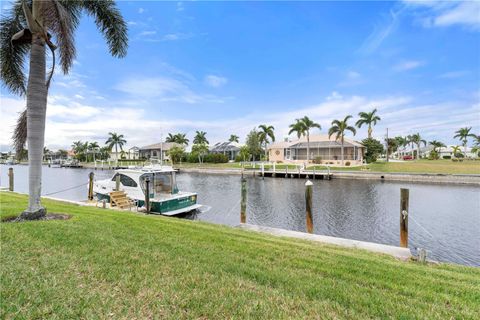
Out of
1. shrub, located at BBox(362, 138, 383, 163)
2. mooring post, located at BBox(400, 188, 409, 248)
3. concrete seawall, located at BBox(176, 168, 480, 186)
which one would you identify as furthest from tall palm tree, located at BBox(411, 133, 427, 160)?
mooring post, located at BBox(400, 188, 409, 248)

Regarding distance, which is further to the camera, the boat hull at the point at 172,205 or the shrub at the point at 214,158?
the shrub at the point at 214,158

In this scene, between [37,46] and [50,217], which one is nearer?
[37,46]

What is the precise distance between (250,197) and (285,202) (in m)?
3.58

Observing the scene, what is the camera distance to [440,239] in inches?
420

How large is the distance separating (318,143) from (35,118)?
52732mm

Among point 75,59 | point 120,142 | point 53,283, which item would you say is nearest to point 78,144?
point 120,142

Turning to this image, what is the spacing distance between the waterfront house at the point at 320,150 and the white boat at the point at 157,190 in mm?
42223

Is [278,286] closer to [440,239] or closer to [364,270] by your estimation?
[364,270]

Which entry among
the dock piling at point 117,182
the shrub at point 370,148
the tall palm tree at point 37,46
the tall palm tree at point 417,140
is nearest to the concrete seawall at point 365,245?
the tall palm tree at point 37,46

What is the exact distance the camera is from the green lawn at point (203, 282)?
9.48 ft

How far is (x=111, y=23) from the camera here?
8812mm

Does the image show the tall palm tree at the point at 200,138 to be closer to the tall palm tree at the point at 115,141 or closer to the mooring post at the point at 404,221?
the tall palm tree at the point at 115,141

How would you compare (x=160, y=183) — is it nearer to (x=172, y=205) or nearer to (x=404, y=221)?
(x=172, y=205)

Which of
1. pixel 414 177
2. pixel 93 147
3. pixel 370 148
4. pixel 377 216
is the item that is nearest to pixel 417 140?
pixel 370 148
